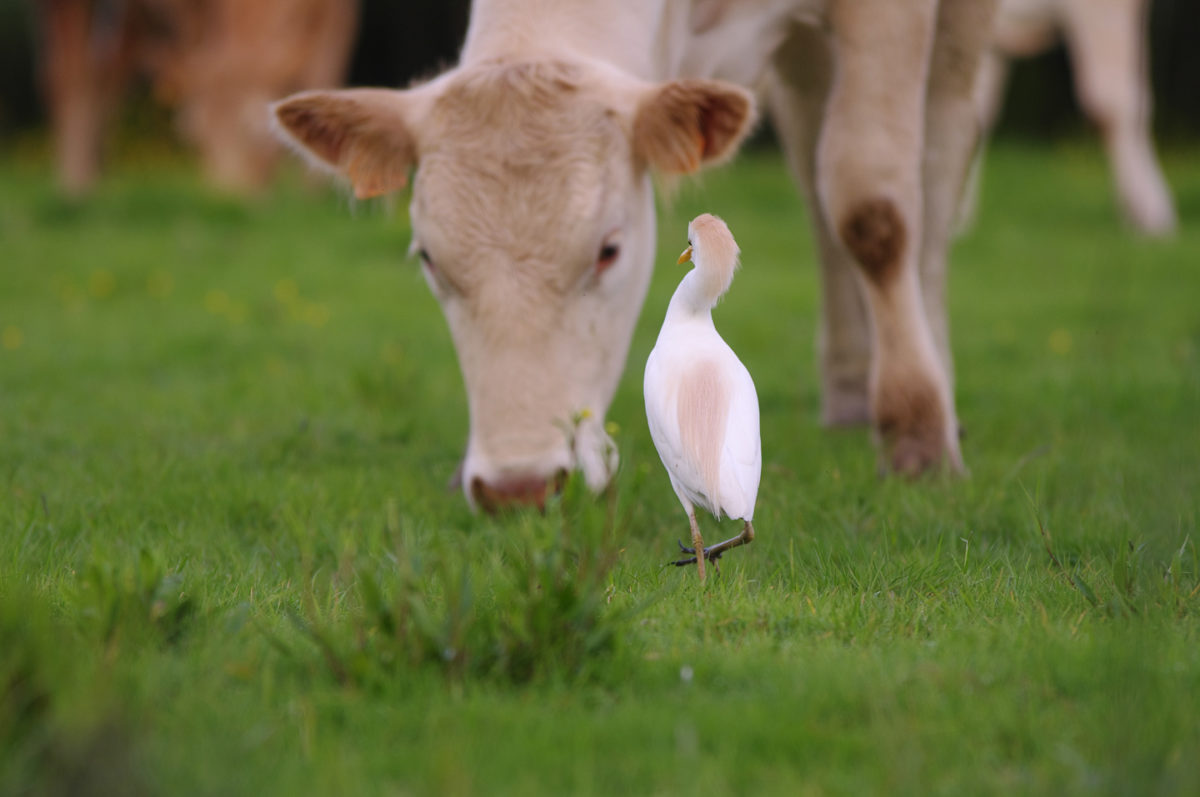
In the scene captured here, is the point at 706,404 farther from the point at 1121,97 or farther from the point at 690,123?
the point at 1121,97

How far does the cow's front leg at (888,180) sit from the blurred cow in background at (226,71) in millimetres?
11082

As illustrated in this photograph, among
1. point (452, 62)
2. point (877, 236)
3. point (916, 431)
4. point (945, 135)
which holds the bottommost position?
point (452, 62)

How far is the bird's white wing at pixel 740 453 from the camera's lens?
2.03 metres

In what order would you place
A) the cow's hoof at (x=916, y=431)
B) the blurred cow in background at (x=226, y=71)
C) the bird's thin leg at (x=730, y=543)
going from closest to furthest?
the bird's thin leg at (x=730, y=543)
the cow's hoof at (x=916, y=431)
the blurred cow in background at (x=226, y=71)

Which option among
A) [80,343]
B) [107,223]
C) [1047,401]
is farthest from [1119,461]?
[107,223]

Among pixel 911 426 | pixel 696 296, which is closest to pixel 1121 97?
pixel 911 426

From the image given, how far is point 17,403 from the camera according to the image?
454 centimetres

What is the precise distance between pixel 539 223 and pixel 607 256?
23 cm

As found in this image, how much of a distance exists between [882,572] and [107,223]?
9.39 meters

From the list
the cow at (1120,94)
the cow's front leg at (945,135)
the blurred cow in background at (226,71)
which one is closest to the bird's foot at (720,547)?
the cow's front leg at (945,135)

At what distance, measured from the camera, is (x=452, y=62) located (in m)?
19.0

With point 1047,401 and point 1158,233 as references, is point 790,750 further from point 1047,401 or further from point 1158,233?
point 1158,233

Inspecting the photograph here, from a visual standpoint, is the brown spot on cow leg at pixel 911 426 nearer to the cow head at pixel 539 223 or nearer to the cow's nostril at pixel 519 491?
the cow head at pixel 539 223

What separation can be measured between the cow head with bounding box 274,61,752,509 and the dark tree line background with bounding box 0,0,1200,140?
14625 mm
